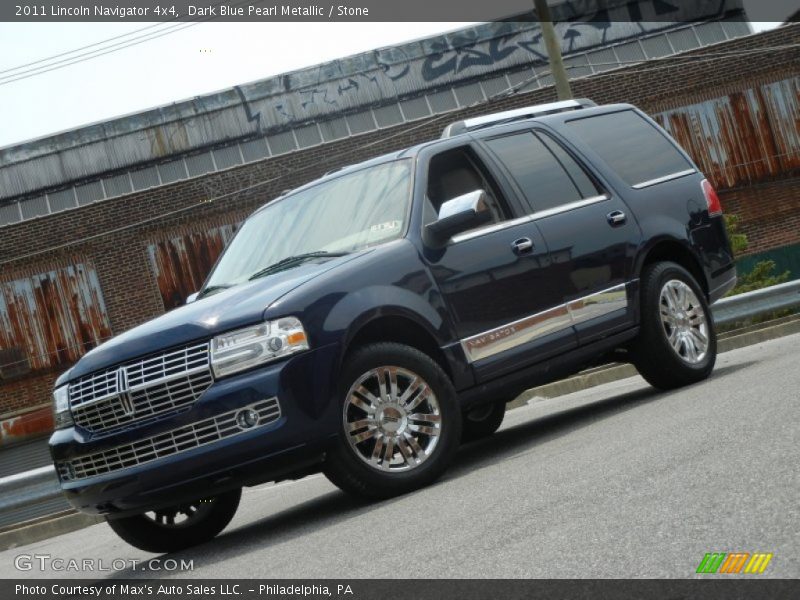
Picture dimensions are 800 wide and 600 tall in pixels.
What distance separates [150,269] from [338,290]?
2350cm

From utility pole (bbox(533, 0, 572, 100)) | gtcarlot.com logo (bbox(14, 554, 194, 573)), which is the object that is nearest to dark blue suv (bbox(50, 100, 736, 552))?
gtcarlot.com logo (bbox(14, 554, 194, 573))

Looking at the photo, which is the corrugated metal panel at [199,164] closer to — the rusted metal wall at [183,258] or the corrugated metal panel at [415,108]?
the rusted metal wall at [183,258]

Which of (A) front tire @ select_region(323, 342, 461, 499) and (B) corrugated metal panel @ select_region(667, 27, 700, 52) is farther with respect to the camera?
(B) corrugated metal panel @ select_region(667, 27, 700, 52)

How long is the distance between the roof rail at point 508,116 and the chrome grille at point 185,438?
8.94 feet

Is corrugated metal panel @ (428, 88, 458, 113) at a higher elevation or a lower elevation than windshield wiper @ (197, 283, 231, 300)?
higher

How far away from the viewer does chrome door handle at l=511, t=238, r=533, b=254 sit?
25.6 ft

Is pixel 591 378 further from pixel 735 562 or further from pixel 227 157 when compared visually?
pixel 227 157

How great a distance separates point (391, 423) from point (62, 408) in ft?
5.71

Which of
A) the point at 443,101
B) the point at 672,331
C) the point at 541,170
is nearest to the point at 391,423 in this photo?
the point at 541,170

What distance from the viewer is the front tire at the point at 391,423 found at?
6.50 meters

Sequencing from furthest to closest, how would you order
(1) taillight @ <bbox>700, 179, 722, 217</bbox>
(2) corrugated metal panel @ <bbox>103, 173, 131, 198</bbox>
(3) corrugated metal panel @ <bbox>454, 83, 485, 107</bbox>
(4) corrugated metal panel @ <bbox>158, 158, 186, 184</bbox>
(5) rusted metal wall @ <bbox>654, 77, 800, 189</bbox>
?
1. (3) corrugated metal panel @ <bbox>454, 83, 485, 107</bbox>
2. (5) rusted metal wall @ <bbox>654, 77, 800, 189</bbox>
3. (4) corrugated metal panel @ <bbox>158, 158, 186, 184</bbox>
4. (2) corrugated metal panel @ <bbox>103, 173, 131, 198</bbox>
5. (1) taillight @ <bbox>700, 179, 722, 217</bbox>

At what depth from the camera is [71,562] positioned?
25.3 feet

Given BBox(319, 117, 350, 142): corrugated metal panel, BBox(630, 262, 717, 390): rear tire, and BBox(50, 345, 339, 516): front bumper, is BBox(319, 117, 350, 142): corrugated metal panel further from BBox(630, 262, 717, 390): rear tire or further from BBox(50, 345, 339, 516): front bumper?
BBox(50, 345, 339, 516): front bumper

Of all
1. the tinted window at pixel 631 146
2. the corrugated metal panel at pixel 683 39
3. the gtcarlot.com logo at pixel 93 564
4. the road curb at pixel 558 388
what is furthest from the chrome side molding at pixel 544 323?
the corrugated metal panel at pixel 683 39
